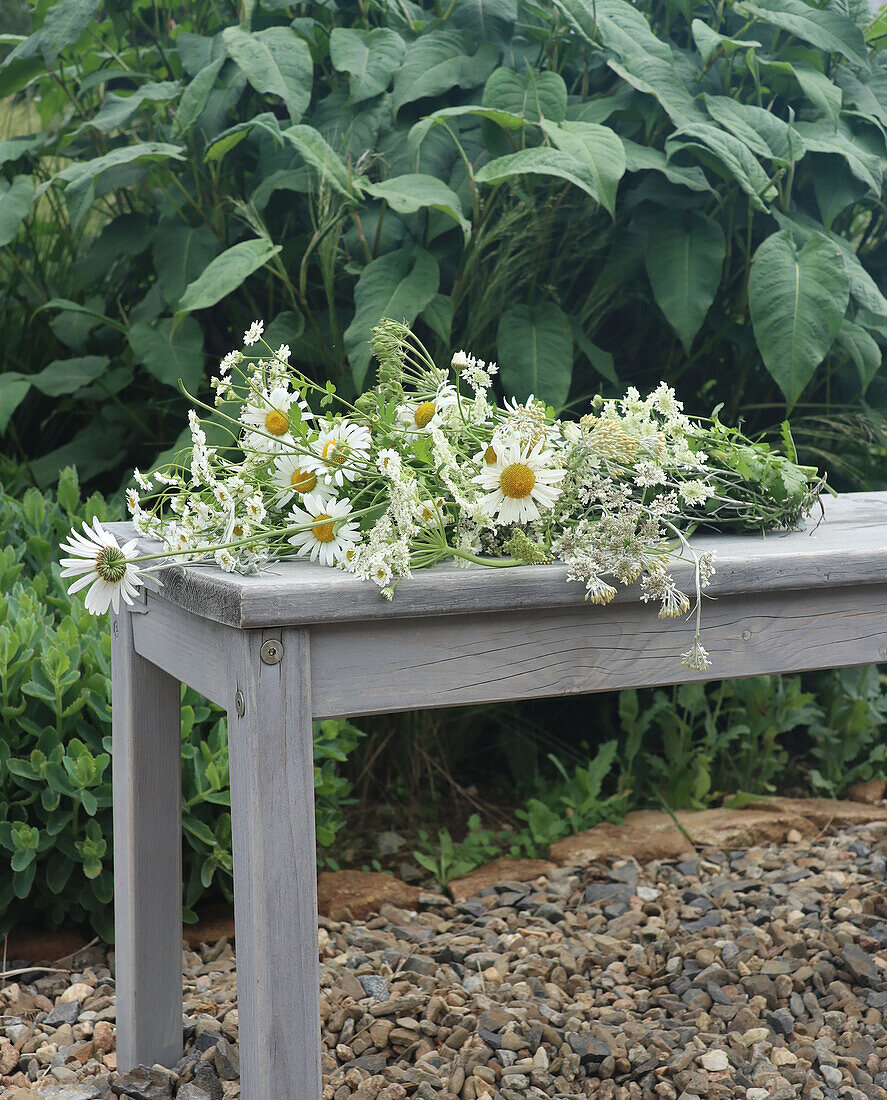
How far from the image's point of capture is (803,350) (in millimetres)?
1878

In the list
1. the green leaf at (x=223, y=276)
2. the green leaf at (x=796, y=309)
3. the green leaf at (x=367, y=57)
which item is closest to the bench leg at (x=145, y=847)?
the green leaf at (x=223, y=276)

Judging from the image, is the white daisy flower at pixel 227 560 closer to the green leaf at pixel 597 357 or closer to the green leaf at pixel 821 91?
the green leaf at pixel 597 357

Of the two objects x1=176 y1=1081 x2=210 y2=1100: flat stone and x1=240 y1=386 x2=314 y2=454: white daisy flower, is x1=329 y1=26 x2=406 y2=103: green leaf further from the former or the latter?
x1=176 y1=1081 x2=210 y2=1100: flat stone

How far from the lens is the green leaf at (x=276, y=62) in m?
2.05

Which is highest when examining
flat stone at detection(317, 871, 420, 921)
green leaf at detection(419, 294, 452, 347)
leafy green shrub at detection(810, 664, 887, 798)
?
green leaf at detection(419, 294, 452, 347)

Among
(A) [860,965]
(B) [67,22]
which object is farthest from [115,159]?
(A) [860,965]

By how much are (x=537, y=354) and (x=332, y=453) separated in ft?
3.90

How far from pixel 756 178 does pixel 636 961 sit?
1.48 meters

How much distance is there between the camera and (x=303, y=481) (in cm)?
104

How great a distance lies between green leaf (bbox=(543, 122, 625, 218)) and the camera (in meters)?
1.84

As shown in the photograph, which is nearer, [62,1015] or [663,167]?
[62,1015]

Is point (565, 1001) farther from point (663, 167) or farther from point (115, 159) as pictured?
point (115, 159)

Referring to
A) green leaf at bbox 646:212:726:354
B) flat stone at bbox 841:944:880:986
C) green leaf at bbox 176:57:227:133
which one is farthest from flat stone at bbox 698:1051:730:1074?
green leaf at bbox 176:57:227:133

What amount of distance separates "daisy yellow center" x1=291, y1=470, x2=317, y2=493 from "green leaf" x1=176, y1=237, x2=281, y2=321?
0.93 meters
